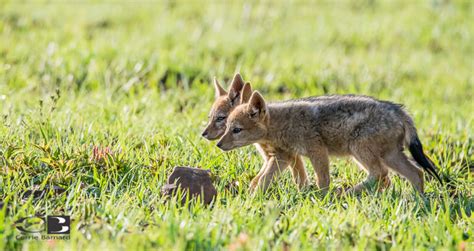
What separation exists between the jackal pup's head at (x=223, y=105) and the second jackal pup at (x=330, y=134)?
0.88ft

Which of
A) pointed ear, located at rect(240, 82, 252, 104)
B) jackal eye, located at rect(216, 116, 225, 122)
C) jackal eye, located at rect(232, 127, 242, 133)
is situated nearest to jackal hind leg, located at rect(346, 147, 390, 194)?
jackal eye, located at rect(232, 127, 242, 133)

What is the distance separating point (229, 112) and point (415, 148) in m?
1.70

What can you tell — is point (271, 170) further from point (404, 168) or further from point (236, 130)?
point (404, 168)

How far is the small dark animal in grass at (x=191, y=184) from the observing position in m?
5.05

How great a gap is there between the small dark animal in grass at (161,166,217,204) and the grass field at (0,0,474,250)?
0.37 feet

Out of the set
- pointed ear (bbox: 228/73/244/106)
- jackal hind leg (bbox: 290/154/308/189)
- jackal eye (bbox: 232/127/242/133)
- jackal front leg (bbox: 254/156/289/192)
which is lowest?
jackal hind leg (bbox: 290/154/308/189)

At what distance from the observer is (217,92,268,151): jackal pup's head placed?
6.05 metres

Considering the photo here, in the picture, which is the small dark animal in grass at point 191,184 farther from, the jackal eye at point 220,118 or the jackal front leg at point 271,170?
the jackal eye at point 220,118

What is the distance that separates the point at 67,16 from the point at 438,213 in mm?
7979

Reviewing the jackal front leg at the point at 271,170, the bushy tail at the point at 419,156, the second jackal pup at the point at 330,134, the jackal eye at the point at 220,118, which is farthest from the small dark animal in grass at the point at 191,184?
the bushy tail at the point at 419,156

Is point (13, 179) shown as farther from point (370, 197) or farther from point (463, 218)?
point (463, 218)

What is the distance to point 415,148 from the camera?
584cm

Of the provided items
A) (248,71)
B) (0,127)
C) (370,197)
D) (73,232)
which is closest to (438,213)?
(370,197)

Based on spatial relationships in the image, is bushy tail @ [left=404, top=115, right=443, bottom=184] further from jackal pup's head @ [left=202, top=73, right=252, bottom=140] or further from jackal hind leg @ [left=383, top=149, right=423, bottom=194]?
jackal pup's head @ [left=202, top=73, right=252, bottom=140]
